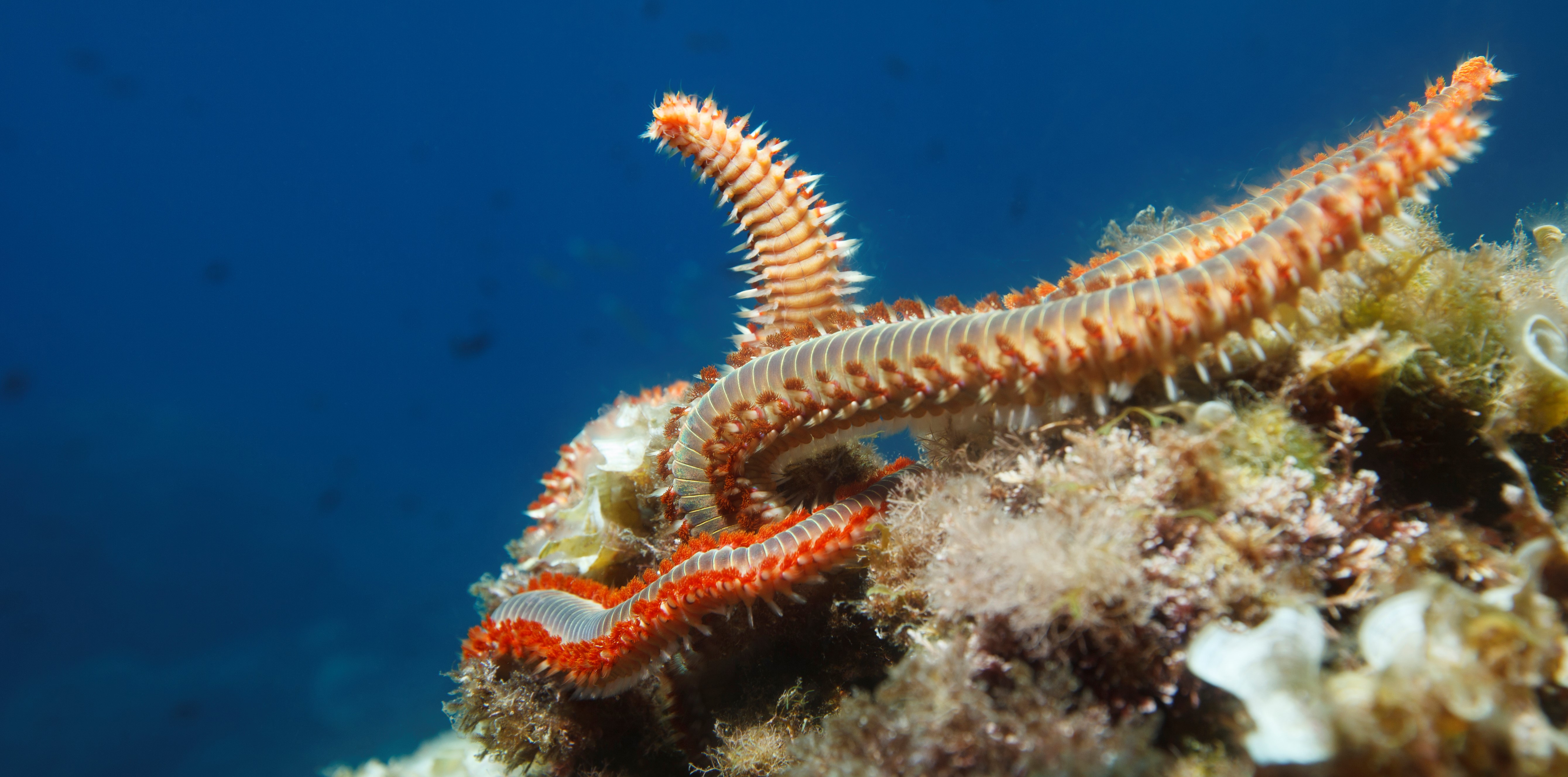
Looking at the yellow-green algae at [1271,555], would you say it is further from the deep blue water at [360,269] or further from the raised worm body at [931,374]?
the deep blue water at [360,269]

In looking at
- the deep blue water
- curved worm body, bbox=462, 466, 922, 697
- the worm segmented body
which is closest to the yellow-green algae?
curved worm body, bbox=462, 466, 922, 697

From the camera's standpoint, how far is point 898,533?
8.22 ft

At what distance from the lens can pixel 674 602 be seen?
294 centimetres

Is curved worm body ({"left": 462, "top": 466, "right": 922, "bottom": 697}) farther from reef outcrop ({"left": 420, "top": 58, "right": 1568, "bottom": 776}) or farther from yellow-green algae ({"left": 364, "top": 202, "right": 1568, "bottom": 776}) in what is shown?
yellow-green algae ({"left": 364, "top": 202, "right": 1568, "bottom": 776})

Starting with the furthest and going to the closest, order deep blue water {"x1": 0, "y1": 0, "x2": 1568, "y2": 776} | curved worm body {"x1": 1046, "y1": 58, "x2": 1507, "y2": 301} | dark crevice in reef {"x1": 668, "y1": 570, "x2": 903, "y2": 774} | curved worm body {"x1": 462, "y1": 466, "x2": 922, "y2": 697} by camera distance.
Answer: deep blue water {"x1": 0, "y1": 0, "x2": 1568, "y2": 776} < dark crevice in reef {"x1": 668, "y1": 570, "x2": 903, "y2": 774} < curved worm body {"x1": 462, "y1": 466, "x2": 922, "y2": 697} < curved worm body {"x1": 1046, "y1": 58, "x2": 1507, "y2": 301}

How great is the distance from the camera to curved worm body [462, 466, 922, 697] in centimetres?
281

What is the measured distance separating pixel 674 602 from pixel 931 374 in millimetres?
1585

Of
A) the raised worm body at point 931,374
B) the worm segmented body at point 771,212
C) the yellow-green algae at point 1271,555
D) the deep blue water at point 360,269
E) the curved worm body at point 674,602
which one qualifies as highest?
the deep blue water at point 360,269

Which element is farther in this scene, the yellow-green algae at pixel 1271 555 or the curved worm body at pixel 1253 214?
the curved worm body at pixel 1253 214

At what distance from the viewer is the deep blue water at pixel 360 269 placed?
13211 millimetres

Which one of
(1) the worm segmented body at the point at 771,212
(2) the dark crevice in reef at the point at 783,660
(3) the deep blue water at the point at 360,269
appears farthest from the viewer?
(3) the deep blue water at the point at 360,269

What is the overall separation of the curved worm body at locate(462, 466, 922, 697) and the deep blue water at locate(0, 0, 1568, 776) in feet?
31.5

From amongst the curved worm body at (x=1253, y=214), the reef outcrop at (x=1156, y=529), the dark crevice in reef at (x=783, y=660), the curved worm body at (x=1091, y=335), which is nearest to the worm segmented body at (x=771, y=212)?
the reef outcrop at (x=1156, y=529)

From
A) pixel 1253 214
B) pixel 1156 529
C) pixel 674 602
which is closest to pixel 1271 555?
pixel 1156 529
